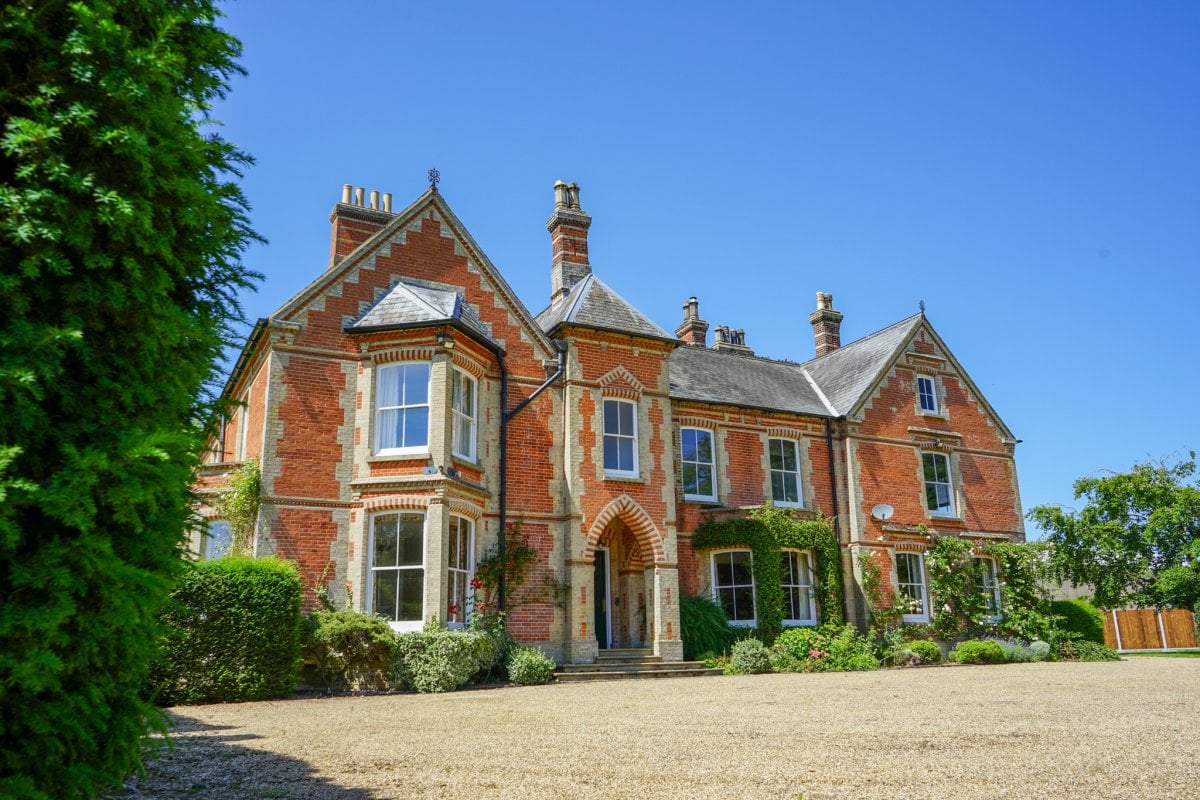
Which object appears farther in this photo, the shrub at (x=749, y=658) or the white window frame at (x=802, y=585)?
the white window frame at (x=802, y=585)

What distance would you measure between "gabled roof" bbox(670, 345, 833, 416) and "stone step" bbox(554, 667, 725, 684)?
697cm

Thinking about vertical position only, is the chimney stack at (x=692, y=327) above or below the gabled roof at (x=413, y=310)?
above

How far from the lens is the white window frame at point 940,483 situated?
2516 cm

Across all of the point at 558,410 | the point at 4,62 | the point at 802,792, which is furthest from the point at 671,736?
the point at 558,410

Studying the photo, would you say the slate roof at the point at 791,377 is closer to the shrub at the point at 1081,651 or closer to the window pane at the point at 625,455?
the window pane at the point at 625,455

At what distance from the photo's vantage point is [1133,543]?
2900 cm

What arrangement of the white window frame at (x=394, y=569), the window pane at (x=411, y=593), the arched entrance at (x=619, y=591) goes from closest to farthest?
the white window frame at (x=394, y=569) → the window pane at (x=411, y=593) → the arched entrance at (x=619, y=591)

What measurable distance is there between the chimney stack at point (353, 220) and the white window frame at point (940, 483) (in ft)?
55.0

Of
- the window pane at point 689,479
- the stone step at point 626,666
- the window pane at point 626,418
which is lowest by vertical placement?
the stone step at point 626,666

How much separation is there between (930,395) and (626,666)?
14.4 metres

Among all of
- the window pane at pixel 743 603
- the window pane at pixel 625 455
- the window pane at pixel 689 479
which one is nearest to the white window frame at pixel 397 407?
the window pane at pixel 625 455

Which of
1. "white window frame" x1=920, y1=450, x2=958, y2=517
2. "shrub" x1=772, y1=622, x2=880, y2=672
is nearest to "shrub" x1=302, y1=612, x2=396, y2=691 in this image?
"shrub" x1=772, y1=622, x2=880, y2=672

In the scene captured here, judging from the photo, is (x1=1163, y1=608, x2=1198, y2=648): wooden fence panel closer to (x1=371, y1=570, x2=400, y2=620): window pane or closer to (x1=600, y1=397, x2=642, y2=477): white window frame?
(x1=600, y1=397, x2=642, y2=477): white window frame

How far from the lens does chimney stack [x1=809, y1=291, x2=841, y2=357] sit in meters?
30.8
